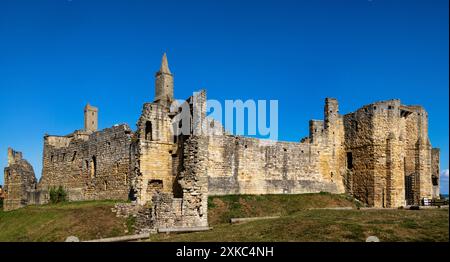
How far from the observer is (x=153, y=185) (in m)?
32.2

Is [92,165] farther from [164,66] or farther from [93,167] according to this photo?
[164,66]

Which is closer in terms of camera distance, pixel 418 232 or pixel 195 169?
pixel 418 232

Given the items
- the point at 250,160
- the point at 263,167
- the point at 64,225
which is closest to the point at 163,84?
the point at 250,160

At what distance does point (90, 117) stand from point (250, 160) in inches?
1126

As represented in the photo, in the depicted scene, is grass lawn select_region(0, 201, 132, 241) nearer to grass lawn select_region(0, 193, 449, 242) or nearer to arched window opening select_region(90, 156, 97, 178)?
grass lawn select_region(0, 193, 449, 242)

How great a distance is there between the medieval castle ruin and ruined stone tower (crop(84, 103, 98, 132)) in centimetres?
1153

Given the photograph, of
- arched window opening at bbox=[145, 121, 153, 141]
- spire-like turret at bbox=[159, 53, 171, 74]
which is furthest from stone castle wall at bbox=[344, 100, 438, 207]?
arched window opening at bbox=[145, 121, 153, 141]

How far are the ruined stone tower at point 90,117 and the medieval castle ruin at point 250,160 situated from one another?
454 inches

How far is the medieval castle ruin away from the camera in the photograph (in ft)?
107

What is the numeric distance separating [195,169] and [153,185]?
241 inches

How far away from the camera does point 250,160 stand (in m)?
36.2
